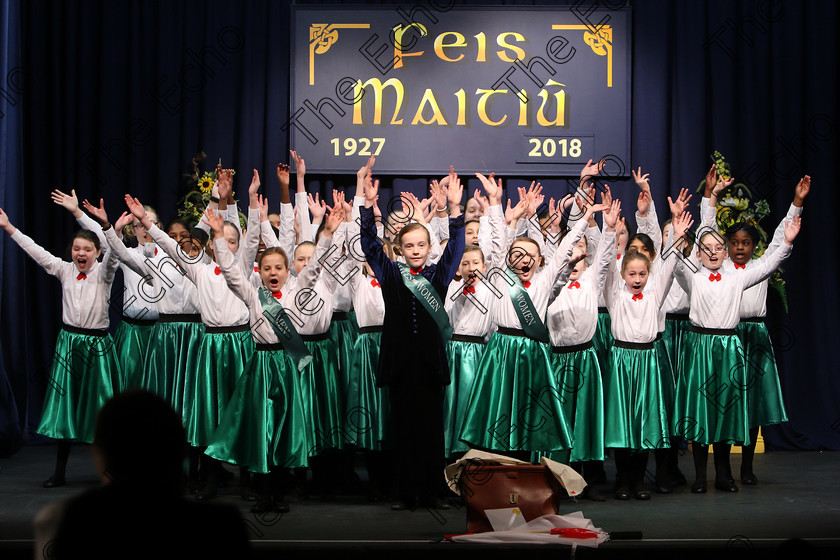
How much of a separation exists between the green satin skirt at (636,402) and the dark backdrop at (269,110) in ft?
8.07

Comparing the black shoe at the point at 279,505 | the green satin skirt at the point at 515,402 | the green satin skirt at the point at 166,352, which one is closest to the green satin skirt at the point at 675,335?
the green satin skirt at the point at 515,402

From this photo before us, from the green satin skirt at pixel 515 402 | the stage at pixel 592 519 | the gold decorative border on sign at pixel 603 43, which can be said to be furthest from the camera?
the gold decorative border on sign at pixel 603 43

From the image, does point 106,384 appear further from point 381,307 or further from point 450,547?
point 450,547

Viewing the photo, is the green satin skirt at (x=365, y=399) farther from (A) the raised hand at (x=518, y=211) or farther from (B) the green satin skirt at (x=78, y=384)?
(B) the green satin skirt at (x=78, y=384)

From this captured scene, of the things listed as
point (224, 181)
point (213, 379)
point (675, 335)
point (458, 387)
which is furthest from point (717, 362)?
point (224, 181)

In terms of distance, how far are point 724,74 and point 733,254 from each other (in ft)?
7.99

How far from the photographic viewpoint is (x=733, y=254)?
17.2 ft

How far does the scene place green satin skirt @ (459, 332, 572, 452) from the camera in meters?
4.66

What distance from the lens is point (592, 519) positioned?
4.27 m

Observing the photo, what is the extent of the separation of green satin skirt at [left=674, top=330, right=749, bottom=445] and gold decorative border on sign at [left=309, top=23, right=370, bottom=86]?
354cm

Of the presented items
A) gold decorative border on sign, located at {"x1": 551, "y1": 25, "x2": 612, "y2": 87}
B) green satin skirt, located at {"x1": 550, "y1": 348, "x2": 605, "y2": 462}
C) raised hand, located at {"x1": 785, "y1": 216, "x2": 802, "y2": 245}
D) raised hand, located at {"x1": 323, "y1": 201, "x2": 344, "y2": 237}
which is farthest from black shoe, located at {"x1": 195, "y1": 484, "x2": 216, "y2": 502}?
gold decorative border on sign, located at {"x1": 551, "y1": 25, "x2": 612, "y2": 87}

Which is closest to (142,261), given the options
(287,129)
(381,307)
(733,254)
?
(381,307)

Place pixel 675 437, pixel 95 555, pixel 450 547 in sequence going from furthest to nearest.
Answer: pixel 675 437 → pixel 450 547 → pixel 95 555

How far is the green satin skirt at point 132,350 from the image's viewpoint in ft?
18.0
